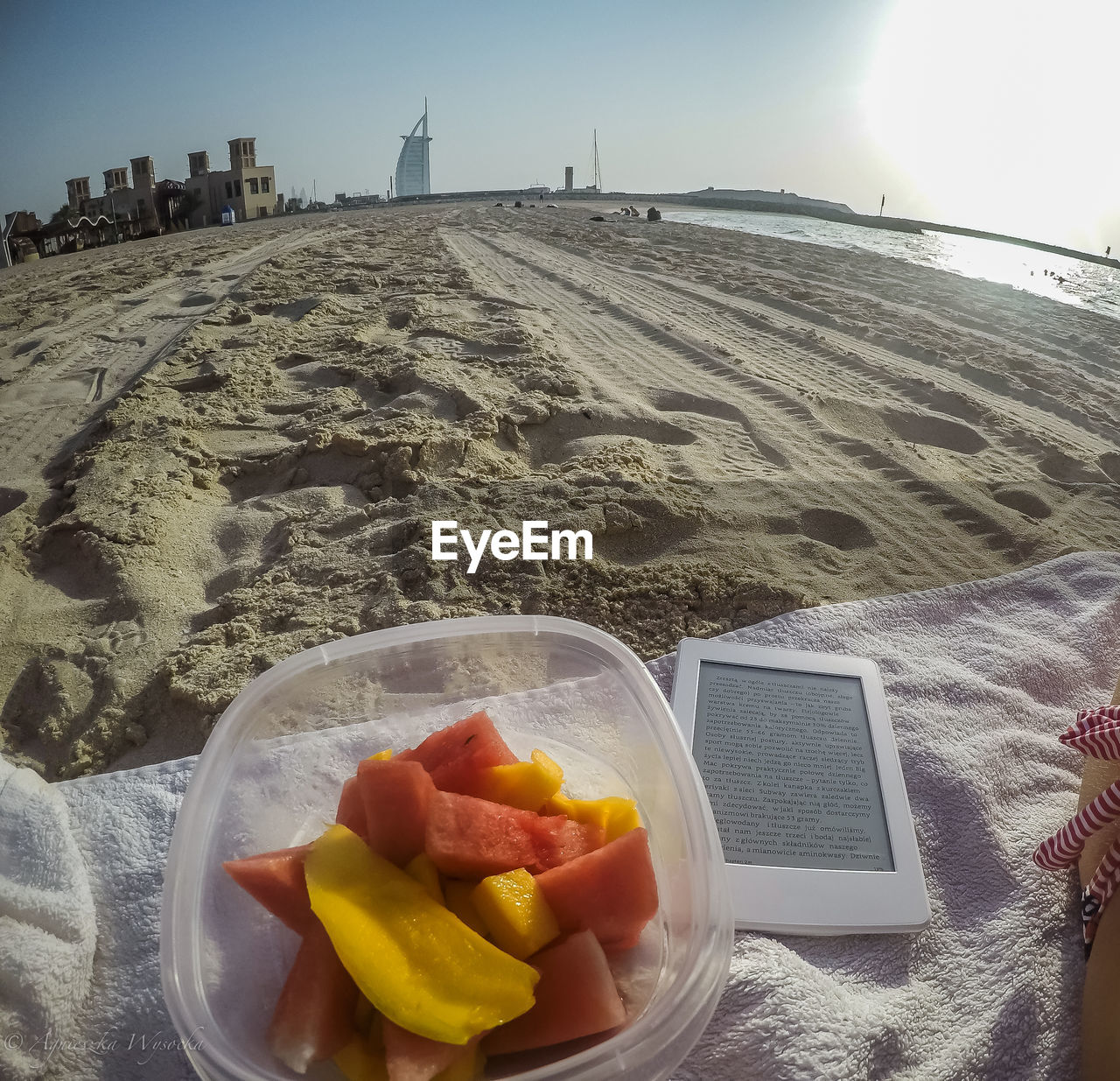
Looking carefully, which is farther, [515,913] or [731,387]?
[731,387]

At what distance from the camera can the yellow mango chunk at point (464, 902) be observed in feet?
2.49

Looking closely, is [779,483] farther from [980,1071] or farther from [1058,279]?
[1058,279]

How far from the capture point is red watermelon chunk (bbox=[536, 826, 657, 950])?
765 mm

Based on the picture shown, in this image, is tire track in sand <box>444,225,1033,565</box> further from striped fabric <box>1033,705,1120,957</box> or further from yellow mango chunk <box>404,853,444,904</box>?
yellow mango chunk <box>404,853,444,904</box>

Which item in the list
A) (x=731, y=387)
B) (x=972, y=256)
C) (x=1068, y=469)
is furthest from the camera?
(x=972, y=256)

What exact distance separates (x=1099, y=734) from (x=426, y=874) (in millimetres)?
842

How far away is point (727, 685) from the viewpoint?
4.54 ft

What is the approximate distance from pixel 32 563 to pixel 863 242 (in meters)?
6.96

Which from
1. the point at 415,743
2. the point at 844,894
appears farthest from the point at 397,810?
the point at 844,894

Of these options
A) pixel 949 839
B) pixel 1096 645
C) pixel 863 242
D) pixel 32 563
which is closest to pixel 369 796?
pixel 949 839

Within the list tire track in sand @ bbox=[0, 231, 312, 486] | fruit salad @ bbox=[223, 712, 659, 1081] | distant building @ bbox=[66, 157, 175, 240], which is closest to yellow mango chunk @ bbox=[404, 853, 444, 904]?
fruit salad @ bbox=[223, 712, 659, 1081]

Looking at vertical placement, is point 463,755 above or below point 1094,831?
above

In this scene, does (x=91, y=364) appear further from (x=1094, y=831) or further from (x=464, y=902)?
(x=1094, y=831)

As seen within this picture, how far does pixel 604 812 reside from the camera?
2.87 ft
